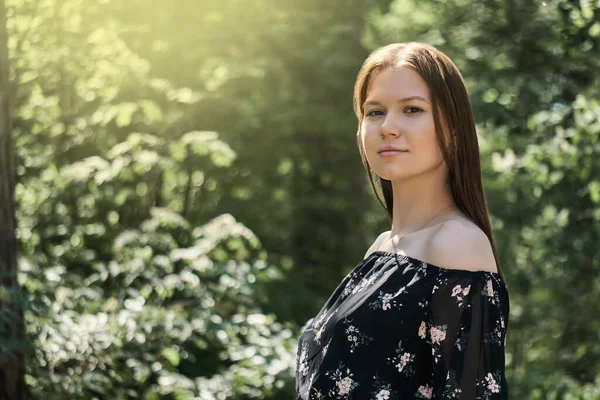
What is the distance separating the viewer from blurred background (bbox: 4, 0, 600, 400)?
4.11 m

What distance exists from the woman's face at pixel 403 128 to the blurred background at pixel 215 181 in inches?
82.8

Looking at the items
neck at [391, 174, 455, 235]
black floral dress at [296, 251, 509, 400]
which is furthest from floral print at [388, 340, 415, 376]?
neck at [391, 174, 455, 235]

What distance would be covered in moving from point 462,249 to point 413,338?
19 centimetres

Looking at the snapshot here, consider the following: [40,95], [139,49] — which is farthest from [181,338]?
[139,49]

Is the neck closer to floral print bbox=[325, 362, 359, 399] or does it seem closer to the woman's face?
the woman's face

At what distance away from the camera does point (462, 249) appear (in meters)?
1.58

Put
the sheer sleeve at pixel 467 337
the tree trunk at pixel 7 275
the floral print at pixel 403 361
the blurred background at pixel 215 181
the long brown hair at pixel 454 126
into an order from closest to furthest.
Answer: the sheer sleeve at pixel 467 337 → the floral print at pixel 403 361 → the long brown hair at pixel 454 126 → the tree trunk at pixel 7 275 → the blurred background at pixel 215 181

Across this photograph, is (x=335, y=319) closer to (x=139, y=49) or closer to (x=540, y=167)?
(x=540, y=167)

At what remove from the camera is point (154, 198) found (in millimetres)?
6086

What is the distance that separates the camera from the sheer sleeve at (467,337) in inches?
59.4

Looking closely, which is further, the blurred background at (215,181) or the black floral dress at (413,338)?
the blurred background at (215,181)

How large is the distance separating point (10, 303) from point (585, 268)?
3.47 metres

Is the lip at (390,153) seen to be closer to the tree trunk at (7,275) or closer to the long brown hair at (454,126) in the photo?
the long brown hair at (454,126)

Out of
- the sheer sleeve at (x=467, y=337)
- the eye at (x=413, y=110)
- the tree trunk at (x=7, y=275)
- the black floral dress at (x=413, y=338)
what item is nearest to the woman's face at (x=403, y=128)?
the eye at (x=413, y=110)
